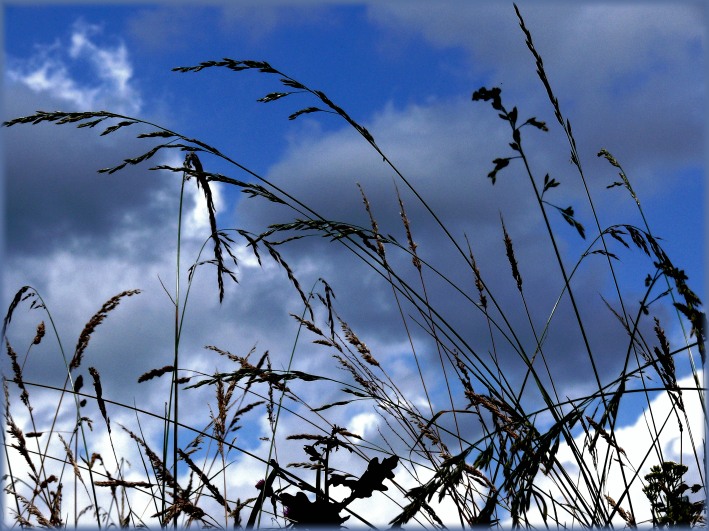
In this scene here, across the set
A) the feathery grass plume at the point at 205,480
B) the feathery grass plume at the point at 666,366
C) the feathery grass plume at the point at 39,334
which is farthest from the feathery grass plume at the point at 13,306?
the feathery grass plume at the point at 666,366

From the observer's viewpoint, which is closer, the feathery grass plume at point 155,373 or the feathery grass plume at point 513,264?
the feathery grass plume at point 155,373

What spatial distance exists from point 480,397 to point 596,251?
2.47 feet

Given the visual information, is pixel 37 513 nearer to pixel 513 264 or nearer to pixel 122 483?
pixel 122 483

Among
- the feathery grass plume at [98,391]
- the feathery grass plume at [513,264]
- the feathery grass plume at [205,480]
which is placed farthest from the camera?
the feathery grass plume at [513,264]

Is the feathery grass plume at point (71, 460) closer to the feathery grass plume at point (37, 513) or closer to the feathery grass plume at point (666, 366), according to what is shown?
the feathery grass plume at point (37, 513)

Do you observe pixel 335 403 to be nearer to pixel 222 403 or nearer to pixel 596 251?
pixel 222 403

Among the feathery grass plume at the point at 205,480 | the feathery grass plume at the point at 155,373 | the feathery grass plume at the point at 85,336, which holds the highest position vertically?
the feathery grass plume at the point at 85,336

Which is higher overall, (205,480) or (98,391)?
(98,391)

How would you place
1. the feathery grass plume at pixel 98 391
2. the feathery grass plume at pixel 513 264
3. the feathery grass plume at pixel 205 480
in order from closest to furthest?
1. the feathery grass plume at pixel 205 480
2. the feathery grass plume at pixel 98 391
3. the feathery grass plume at pixel 513 264

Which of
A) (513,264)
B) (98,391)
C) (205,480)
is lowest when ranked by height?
(205,480)

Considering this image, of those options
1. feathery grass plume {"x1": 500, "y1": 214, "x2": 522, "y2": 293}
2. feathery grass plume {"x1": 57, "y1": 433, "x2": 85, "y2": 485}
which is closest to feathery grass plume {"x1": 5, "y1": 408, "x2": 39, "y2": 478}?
feathery grass plume {"x1": 57, "y1": 433, "x2": 85, "y2": 485}

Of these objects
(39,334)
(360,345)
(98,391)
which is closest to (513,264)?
(360,345)

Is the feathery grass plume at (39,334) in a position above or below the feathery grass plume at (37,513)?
above

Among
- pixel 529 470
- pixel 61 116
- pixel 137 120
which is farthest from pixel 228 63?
pixel 529 470
